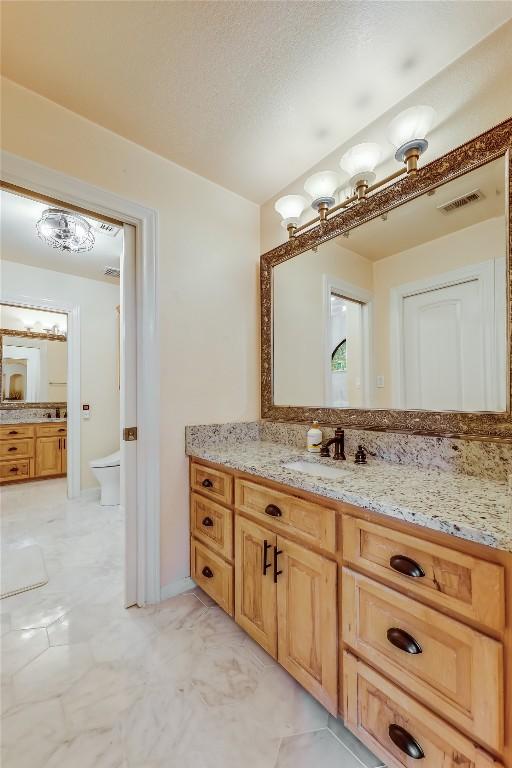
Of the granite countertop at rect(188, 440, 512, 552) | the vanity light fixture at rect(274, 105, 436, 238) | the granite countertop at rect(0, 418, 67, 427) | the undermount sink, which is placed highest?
the vanity light fixture at rect(274, 105, 436, 238)

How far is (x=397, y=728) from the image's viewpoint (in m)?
0.89

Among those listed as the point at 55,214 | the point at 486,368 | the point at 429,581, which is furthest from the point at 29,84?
the point at 429,581

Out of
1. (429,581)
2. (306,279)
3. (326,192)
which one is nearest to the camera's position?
(429,581)

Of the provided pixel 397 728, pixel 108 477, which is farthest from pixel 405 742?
pixel 108 477

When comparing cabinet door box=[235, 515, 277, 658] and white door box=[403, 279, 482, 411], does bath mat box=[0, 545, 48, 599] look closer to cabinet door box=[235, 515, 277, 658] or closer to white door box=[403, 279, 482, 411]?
cabinet door box=[235, 515, 277, 658]

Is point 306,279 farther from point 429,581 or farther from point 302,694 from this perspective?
point 302,694

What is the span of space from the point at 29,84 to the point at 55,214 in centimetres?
115

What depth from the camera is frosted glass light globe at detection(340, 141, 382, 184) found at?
1444 mm

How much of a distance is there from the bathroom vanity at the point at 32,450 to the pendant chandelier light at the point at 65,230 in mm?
2519

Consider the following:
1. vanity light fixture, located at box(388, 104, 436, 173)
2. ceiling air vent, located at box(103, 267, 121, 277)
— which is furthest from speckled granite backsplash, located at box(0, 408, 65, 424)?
vanity light fixture, located at box(388, 104, 436, 173)

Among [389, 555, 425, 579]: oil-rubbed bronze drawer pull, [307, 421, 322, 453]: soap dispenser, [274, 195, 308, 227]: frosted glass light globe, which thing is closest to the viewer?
[389, 555, 425, 579]: oil-rubbed bronze drawer pull

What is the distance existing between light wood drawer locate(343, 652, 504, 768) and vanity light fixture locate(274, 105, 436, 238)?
1.82 meters

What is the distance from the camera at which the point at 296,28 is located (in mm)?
1198

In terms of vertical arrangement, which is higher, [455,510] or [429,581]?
[455,510]
